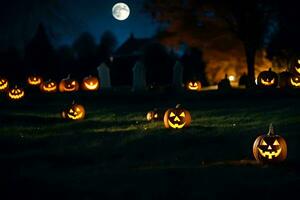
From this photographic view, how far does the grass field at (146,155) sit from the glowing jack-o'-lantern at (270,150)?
20 cm

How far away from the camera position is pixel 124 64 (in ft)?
155

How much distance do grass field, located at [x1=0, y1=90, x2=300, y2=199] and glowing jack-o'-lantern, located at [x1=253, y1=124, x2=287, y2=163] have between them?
7.9 inches

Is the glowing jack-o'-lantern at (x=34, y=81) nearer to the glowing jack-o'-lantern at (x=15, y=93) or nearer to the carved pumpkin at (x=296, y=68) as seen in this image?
the glowing jack-o'-lantern at (x=15, y=93)

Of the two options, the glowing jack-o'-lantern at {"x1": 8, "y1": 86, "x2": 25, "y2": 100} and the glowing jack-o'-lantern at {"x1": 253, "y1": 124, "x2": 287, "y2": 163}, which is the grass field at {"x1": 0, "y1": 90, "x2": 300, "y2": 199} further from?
the glowing jack-o'-lantern at {"x1": 8, "y1": 86, "x2": 25, "y2": 100}

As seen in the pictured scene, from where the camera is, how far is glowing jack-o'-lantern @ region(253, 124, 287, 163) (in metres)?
10.8

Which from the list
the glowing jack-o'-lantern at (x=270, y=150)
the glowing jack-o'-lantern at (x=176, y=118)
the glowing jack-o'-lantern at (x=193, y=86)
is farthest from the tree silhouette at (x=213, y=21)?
the glowing jack-o'-lantern at (x=270, y=150)

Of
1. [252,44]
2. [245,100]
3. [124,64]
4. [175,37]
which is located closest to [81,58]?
[124,64]

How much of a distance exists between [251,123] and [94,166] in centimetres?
634

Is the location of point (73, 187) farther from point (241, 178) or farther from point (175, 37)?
point (175, 37)

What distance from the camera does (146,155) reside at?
12289 mm

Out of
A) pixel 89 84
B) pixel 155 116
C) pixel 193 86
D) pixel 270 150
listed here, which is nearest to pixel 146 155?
pixel 270 150

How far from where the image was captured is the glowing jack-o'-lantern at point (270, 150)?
1082 centimetres

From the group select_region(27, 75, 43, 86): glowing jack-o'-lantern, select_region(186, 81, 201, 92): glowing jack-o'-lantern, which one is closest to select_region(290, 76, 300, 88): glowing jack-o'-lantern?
select_region(186, 81, 201, 92): glowing jack-o'-lantern

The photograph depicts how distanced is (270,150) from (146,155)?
2.92 m
